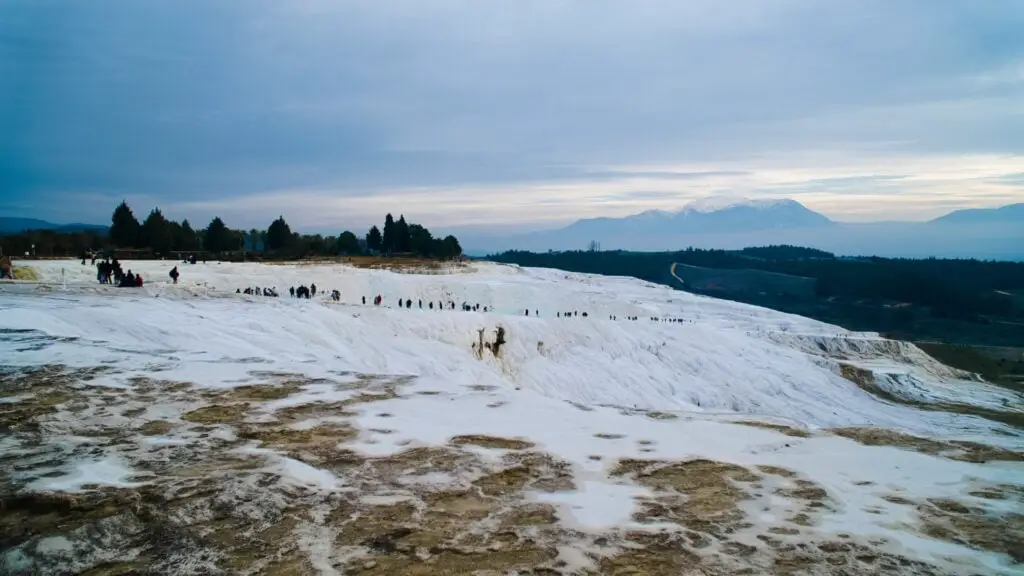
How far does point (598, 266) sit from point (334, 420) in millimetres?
152804

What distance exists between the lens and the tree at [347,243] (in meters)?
78.4

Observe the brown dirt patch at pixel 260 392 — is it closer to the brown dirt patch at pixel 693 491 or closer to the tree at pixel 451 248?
the brown dirt patch at pixel 693 491

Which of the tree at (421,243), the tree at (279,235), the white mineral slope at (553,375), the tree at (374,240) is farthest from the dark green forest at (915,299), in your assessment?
the tree at (279,235)

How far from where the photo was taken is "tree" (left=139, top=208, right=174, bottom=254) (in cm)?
4644

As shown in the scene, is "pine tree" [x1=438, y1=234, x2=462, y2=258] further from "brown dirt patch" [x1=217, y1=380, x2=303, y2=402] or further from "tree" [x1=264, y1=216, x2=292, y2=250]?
"brown dirt patch" [x1=217, y1=380, x2=303, y2=402]

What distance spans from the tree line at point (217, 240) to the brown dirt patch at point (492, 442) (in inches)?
1593

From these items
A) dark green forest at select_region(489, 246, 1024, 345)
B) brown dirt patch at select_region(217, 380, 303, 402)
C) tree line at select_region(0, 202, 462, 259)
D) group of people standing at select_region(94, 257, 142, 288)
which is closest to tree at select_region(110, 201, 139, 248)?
tree line at select_region(0, 202, 462, 259)

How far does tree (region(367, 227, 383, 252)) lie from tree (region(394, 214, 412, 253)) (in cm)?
251

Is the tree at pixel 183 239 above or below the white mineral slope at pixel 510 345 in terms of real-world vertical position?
above

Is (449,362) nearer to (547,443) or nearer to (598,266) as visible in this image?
(547,443)

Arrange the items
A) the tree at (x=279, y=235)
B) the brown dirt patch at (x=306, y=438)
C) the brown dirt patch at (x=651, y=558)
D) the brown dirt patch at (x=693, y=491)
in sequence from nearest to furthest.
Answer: the brown dirt patch at (x=651, y=558) < the brown dirt patch at (x=693, y=491) < the brown dirt patch at (x=306, y=438) < the tree at (x=279, y=235)

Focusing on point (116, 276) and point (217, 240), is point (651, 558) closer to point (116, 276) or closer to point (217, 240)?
point (116, 276)

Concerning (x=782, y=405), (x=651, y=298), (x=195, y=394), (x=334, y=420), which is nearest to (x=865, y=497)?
(x=334, y=420)

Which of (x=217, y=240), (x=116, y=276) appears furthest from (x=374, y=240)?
(x=116, y=276)
